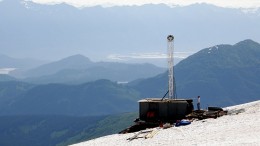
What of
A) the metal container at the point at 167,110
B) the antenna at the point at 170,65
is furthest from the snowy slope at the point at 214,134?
the antenna at the point at 170,65

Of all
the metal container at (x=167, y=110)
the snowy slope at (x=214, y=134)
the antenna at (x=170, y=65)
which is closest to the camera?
the snowy slope at (x=214, y=134)

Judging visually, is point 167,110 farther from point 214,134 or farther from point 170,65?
point 214,134

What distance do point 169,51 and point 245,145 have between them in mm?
64440

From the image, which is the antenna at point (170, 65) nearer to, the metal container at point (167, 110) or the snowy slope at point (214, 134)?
the metal container at point (167, 110)

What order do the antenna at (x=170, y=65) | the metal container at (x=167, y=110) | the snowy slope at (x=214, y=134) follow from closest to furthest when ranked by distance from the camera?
the snowy slope at (x=214, y=134) < the metal container at (x=167, y=110) < the antenna at (x=170, y=65)

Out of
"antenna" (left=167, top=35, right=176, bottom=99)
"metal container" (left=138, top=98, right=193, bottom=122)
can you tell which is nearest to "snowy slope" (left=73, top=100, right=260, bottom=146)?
"metal container" (left=138, top=98, right=193, bottom=122)

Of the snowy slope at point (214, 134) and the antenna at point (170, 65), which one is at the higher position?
the antenna at point (170, 65)

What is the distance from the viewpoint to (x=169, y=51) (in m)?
97.1

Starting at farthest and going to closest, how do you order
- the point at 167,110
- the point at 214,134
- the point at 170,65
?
the point at 170,65 → the point at 167,110 → the point at 214,134

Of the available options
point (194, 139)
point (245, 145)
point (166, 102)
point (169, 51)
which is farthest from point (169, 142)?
point (169, 51)

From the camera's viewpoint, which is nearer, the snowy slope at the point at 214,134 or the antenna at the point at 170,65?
the snowy slope at the point at 214,134

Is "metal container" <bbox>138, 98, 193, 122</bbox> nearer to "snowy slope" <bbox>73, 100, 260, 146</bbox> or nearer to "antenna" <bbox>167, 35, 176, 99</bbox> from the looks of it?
"antenna" <bbox>167, 35, 176, 99</bbox>

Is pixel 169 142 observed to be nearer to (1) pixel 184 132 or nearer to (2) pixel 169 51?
(1) pixel 184 132

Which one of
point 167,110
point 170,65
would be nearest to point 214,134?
point 167,110
